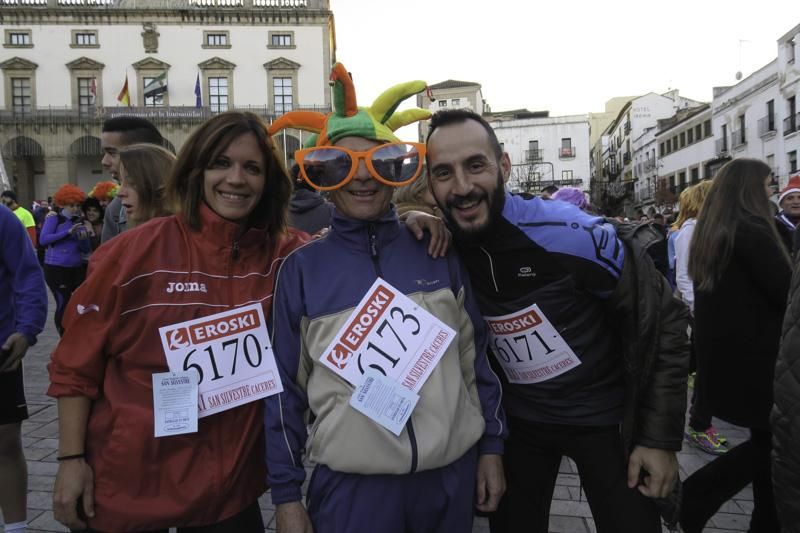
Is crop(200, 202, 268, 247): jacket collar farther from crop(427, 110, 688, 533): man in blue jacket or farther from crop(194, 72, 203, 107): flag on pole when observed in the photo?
crop(194, 72, 203, 107): flag on pole

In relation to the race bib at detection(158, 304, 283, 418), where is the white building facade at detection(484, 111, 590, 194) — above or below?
above

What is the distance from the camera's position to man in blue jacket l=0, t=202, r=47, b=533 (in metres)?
2.80

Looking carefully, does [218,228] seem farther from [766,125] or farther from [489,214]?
[766,125]

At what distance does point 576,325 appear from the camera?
2.14 m

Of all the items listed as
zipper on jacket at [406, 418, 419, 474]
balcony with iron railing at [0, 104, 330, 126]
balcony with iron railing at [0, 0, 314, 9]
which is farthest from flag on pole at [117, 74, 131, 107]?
zipper on jacket at [406, 418, 419, 474]

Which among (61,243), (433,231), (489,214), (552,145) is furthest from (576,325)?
(552,145)

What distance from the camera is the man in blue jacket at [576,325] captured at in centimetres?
203

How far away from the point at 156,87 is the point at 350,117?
43.0 metres

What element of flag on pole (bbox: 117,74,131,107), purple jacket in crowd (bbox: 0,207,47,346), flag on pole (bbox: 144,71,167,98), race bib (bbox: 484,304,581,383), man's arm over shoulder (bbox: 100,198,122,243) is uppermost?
flag on pole (bbox: 144,71,167,98)

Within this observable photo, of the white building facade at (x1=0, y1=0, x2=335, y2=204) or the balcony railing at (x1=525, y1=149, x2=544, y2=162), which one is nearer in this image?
the white building facade at (x1=0, y1=0, x2=335, y2=204)

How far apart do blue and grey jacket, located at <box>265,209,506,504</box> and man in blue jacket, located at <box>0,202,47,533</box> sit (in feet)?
5.53

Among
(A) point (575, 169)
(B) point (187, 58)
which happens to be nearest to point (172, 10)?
(B) point (187, 58)

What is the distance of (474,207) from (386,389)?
0.73 meters

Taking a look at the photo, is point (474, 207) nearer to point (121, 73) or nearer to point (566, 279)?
point (566, 279)
